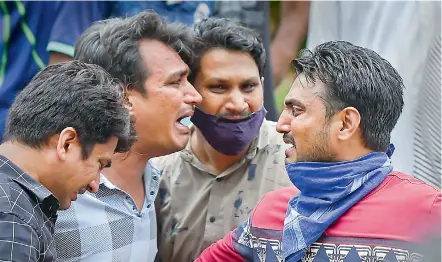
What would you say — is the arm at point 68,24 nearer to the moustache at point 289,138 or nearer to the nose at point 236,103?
the nose at point 236,103

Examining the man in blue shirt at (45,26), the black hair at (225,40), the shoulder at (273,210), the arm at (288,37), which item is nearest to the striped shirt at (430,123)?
the black hair at (225,40)

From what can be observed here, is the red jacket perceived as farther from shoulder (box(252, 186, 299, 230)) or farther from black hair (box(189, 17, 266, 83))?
black hair (box(189, 17, 266, 83))

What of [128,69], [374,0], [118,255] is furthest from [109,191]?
[374,0]

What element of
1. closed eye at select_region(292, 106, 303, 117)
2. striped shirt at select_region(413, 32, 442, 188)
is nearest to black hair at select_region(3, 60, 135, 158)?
closed eye at select_region(292, 106, 303, 117)

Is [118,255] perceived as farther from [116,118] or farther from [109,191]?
[116,118]

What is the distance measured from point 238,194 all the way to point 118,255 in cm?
75

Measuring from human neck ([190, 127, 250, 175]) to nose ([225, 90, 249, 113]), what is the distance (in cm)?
20

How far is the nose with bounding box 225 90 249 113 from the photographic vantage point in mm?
4078

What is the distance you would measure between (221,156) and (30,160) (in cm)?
139

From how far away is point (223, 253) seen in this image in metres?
3.43

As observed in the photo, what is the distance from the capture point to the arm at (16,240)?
2666mm

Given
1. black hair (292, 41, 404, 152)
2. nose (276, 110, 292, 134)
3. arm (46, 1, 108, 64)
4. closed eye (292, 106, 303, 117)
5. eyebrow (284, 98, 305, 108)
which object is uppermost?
black hair (292, 41, 404, 152)

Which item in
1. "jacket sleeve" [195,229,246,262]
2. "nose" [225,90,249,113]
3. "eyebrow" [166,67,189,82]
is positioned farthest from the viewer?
"nose" [225,90,249,113]

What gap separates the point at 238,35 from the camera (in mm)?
4215
